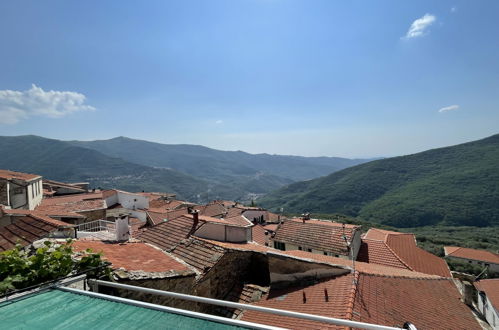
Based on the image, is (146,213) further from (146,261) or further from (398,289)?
(398,289)

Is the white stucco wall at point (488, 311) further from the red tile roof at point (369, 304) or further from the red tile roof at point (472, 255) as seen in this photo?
the red tile roof at point (472, 255)

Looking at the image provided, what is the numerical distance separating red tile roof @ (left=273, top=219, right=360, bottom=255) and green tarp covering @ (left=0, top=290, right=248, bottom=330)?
18749 millimetres

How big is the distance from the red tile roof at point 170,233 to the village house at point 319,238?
11.8 metres

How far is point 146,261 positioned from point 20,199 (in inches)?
970

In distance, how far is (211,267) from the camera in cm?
820

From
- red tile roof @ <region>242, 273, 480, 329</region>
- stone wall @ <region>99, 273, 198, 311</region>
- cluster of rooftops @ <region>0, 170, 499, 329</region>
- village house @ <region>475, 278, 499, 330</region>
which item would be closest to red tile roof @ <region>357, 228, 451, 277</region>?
village house @ <region>475, 278, 499, 330</region>

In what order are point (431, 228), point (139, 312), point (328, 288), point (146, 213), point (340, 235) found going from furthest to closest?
point (431, 228) → point (146, 213) → point (340, 235) → point (328, 288) → point (139, 312)

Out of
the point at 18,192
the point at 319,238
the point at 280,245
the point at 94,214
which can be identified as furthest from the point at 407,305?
the point at 18,192

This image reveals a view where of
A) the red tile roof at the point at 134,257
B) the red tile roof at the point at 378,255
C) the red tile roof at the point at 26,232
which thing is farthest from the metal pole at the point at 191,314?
the red tile roof at the point at 378,255

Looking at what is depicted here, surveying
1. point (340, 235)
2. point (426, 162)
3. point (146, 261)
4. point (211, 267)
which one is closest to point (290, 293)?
point (211, 267)

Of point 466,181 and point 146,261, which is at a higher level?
point 146,261

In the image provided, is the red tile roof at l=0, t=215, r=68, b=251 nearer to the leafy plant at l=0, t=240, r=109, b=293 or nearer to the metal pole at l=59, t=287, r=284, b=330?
the leafy plant at l=0, t=240, r=109, b=293

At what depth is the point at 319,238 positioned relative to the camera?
71.8ft

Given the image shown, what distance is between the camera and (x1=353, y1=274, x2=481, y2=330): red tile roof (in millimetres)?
6742
